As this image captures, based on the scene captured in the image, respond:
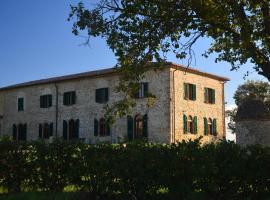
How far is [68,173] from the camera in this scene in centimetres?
873

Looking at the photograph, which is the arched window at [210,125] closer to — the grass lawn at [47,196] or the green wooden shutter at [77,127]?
the green wooden shutter at [77,127]

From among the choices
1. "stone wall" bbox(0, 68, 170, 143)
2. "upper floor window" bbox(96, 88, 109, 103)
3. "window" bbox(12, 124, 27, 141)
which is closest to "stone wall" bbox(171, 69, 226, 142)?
"stone wall" bbox(0, 68, 170, 143)

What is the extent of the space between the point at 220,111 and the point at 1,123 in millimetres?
21038

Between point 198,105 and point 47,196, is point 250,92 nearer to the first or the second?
point 198,105

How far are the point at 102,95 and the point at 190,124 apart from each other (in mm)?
7152

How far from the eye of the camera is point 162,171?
7824 millimetres

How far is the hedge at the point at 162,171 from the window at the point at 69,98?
87.0ft

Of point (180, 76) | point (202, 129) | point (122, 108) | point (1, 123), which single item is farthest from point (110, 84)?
point (122, 108)

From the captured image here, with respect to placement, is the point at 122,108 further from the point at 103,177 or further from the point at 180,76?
the point at 180,76

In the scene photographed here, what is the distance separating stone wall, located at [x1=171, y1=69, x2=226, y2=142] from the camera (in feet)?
99.5

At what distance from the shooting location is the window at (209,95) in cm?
3402

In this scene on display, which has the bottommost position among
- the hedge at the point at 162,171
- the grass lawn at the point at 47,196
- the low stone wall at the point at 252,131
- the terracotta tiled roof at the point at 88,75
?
the grass lawn at the point at 47,196

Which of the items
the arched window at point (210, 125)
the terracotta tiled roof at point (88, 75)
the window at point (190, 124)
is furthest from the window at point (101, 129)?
the arched window at point (210, 125)

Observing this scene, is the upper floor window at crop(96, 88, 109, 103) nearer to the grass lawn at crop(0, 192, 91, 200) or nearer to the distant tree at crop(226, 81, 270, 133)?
the distant tree at crop(226, 81, 270, 133)
